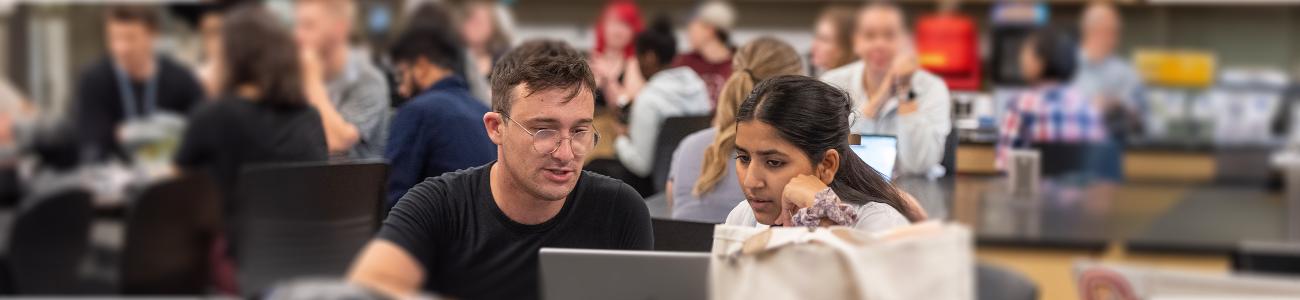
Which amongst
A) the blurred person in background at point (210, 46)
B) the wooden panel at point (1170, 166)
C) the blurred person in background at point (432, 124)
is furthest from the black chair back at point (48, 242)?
the wooden panel at point (1170, 166)

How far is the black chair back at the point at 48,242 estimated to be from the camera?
3.90m

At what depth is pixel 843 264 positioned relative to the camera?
158 cm

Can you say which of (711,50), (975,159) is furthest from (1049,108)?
(975,159)

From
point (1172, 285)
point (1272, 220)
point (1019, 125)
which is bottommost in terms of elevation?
point (1272, 220)

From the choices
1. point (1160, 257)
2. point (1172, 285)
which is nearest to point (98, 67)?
point (1160, 257)

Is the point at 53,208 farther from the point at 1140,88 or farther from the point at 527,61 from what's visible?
the point at 1140,88

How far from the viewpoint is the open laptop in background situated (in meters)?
2.33

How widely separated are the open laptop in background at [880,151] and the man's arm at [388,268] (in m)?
0.68

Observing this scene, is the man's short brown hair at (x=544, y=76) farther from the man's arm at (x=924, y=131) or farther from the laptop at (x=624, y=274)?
the man's arm at (x=924, y=131)

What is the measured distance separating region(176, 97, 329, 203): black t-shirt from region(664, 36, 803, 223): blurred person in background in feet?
3.49

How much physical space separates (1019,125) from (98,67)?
369 cm

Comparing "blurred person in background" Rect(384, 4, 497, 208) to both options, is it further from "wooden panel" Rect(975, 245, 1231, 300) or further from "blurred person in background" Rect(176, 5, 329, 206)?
"wooden panel" Rect(975, 245, 1231, 300)

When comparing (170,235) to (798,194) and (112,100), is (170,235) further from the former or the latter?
(798,194)

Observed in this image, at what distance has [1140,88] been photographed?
859 centimetres
